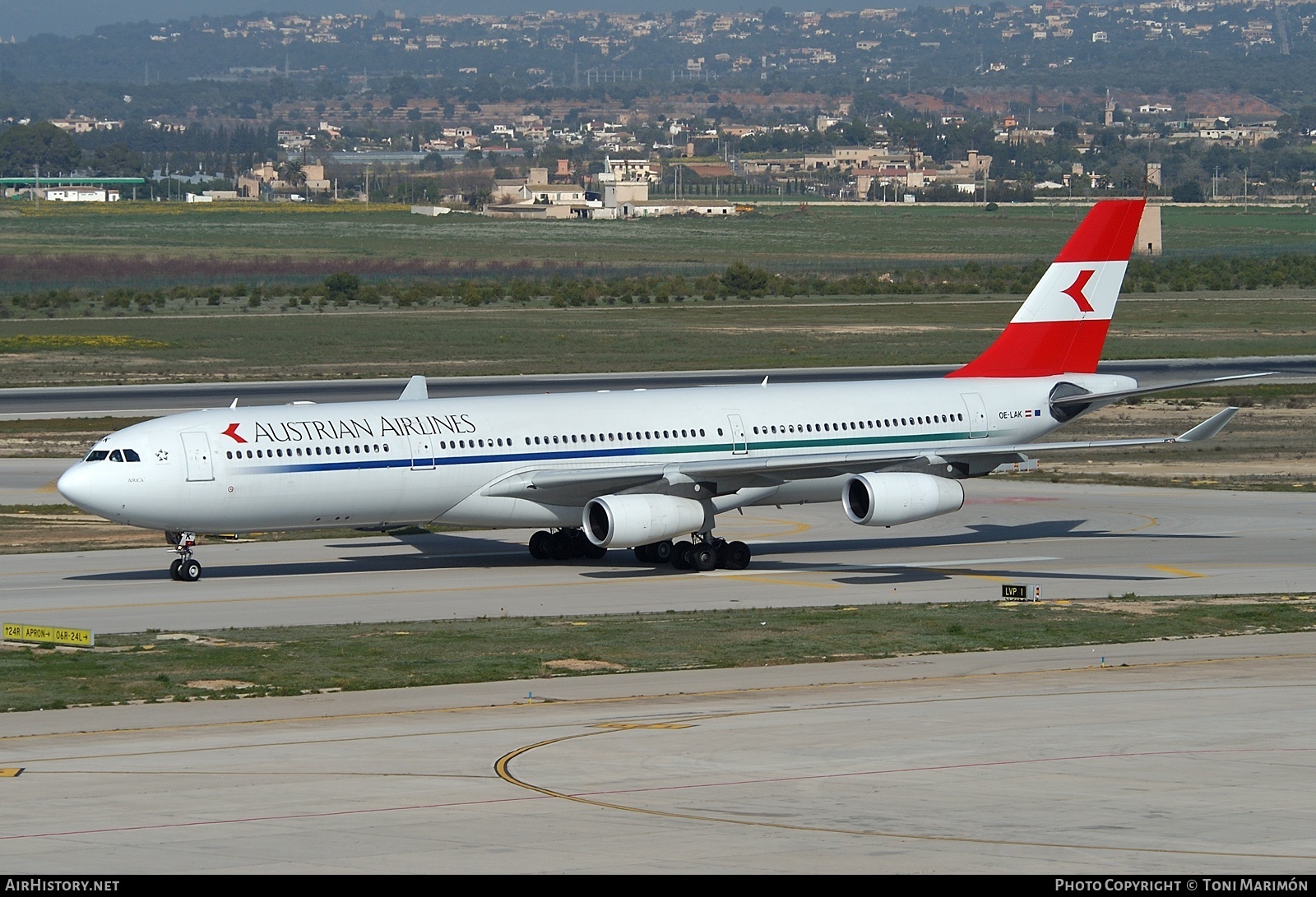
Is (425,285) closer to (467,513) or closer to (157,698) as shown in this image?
(467,513)

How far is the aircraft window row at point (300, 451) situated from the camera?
1690 inches

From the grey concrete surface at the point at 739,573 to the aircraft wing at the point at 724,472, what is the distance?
7.08ft

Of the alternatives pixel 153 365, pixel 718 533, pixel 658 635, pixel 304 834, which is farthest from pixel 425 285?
pixel 304 834

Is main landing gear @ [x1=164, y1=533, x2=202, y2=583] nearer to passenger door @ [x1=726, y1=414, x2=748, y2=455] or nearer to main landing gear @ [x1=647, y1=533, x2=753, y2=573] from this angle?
main landing gear @ [x1=647, y1=533, x2=753, y2=573]

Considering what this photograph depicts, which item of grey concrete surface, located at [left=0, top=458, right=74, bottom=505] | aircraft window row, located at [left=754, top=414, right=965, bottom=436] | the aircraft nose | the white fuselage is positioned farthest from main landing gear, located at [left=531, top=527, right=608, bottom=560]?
grey concrete surface, located at [left=0, top=458, right=74, bottom=505]

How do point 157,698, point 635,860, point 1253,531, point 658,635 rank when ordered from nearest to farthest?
point 635,860, point 157,698, point 658,635, point 1253,531

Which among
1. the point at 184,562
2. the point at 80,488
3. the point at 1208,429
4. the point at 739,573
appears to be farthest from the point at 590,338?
the point at 80,488

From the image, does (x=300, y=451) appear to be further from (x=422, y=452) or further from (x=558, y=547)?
(x=558, y=547)

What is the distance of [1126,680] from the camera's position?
102 feet

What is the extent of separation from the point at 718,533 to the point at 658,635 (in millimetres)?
17224

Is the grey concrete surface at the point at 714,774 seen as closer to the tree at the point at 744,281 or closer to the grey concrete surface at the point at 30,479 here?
the grey concrete surface at the point at 30,479

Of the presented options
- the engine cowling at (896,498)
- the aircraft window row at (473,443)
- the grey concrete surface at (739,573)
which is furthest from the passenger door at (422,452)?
the engine cowling at (896,498)

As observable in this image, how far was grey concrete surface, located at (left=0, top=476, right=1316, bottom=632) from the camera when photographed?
40.7 metres

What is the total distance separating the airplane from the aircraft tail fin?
44.3 inches
